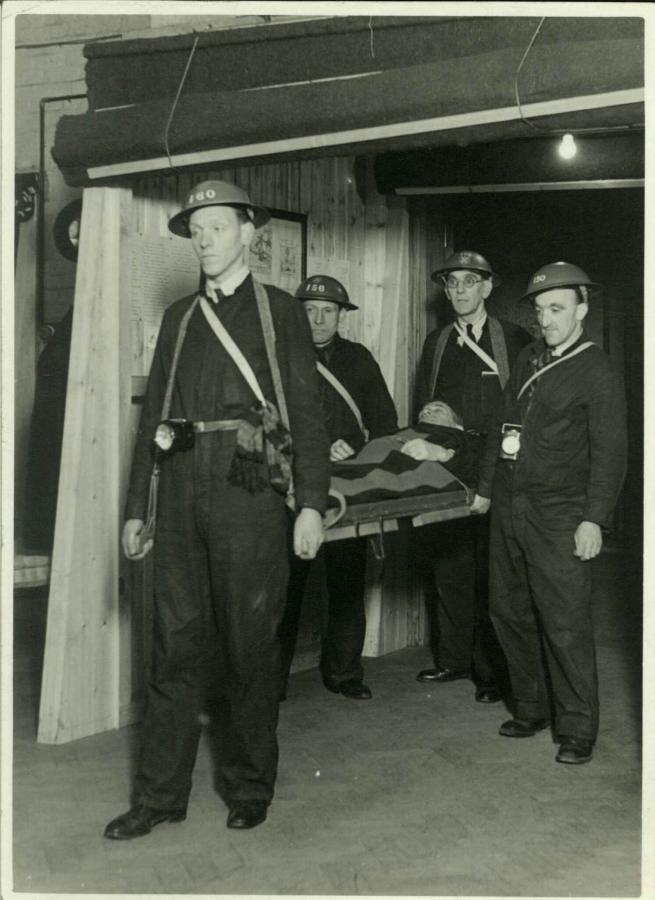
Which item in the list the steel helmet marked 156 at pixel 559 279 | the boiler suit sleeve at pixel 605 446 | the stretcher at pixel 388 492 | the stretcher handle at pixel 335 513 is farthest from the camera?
the steel helmet marked 156 at pixel 559 279

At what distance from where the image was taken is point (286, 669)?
6055mm

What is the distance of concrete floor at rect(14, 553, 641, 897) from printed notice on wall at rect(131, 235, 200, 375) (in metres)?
1.90

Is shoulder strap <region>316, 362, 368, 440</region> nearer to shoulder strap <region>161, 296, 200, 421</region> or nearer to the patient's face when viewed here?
the patient's face

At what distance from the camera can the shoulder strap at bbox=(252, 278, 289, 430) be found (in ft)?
13.9

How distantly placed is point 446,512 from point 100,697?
1915mm

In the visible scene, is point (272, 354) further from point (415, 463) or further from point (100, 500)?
point (100, 500)

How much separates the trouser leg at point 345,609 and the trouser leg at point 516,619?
95 centimetres

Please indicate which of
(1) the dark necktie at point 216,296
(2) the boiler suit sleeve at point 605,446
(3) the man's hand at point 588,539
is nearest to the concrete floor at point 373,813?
(3) the man's hand at point 588,539

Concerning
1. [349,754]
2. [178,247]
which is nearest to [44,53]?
[178,247]

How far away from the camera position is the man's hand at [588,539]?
5.03 meters

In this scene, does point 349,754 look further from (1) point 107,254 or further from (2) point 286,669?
(1) point 107,254

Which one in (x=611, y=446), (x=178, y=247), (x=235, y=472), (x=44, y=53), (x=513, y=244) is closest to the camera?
(x=235, y=472)

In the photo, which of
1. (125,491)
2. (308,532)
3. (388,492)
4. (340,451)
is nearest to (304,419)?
(308,532)

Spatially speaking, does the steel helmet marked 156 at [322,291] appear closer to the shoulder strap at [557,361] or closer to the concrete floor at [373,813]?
the shoulder strap at [557,361]
